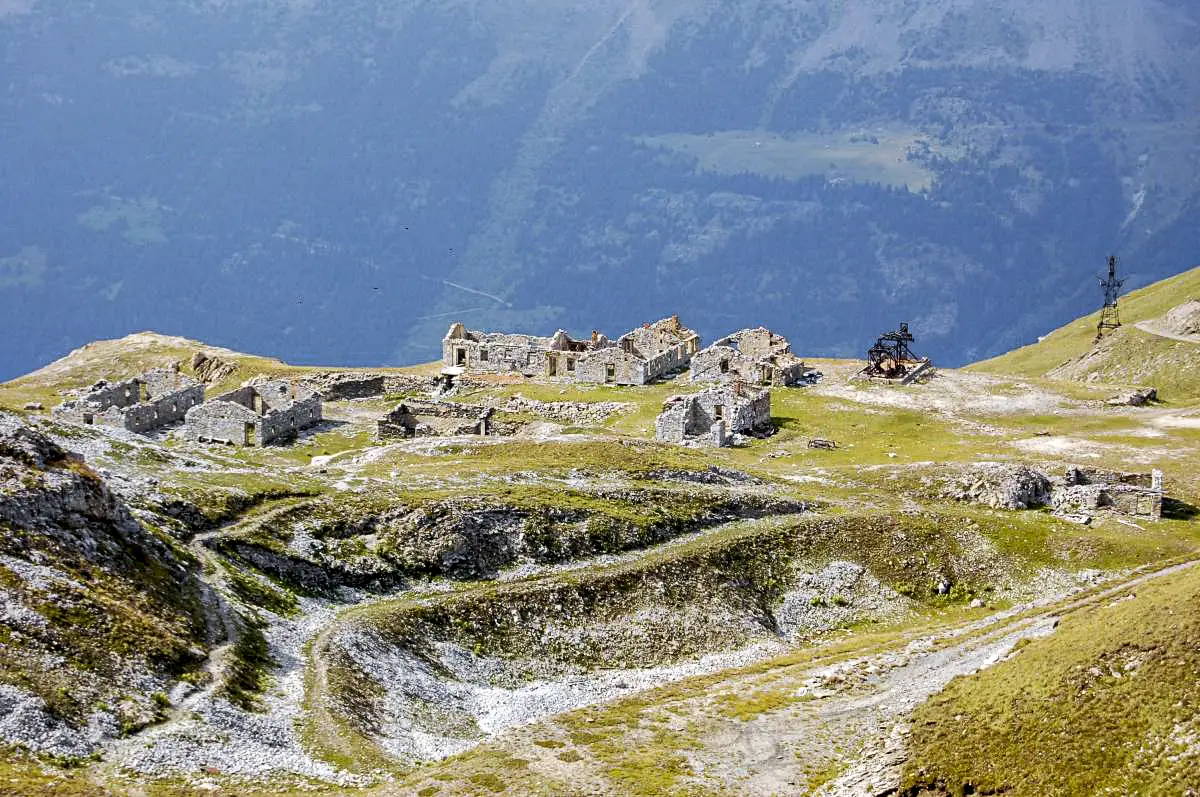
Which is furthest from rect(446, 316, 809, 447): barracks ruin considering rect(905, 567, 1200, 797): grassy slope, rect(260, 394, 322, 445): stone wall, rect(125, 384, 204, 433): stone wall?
rect(905, 567, 1200, 797): grassy slope

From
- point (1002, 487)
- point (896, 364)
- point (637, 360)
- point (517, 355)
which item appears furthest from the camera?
point (517, 355)

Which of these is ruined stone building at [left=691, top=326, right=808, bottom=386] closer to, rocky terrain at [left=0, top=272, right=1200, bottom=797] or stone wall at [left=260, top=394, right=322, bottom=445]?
rocky terrain at [left=0, top=272, right=1200, bottom=797]

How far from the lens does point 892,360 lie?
571 feet

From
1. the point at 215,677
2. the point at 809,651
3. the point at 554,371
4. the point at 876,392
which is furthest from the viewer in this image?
the point at 554,371

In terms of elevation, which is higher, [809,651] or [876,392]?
[876,392]

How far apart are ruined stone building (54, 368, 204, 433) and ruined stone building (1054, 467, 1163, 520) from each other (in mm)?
87071

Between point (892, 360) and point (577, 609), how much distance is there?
97208mm

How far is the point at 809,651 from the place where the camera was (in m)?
85.9

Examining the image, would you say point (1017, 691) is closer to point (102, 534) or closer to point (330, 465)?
point (102, 534)

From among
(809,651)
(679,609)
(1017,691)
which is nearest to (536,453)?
(679,609)

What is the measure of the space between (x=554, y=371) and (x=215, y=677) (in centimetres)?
10973

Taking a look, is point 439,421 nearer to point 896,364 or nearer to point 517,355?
Answer: point 517,355

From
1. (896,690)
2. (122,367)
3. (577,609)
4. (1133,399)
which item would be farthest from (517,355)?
(896,690)

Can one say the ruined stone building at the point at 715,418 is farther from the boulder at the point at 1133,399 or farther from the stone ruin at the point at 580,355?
the boulder at the point at 1133,399
